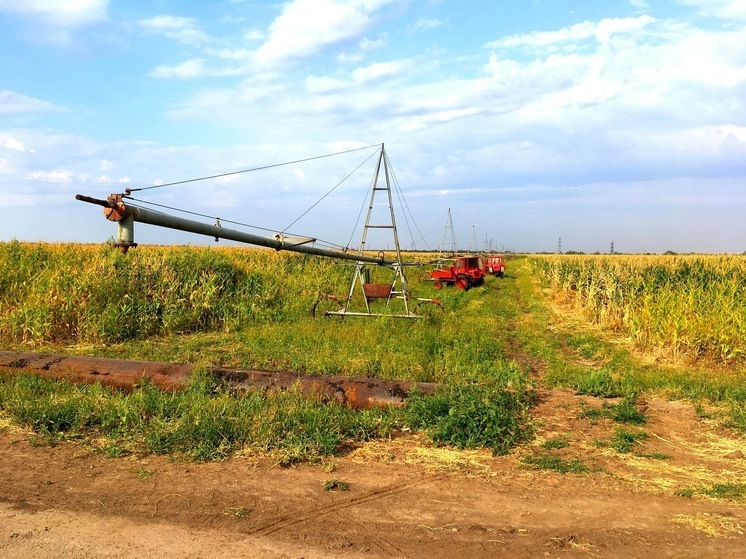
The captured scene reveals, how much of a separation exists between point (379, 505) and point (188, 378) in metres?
3.86

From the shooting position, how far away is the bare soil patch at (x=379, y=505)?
3715 mm

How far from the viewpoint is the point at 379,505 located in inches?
171

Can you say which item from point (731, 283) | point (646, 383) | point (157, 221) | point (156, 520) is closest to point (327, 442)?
point (156, 520)

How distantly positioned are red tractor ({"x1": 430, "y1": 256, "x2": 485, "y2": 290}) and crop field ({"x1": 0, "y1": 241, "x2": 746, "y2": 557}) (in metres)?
13.7

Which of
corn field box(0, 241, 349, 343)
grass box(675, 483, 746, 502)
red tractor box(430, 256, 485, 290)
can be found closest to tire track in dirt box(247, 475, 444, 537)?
grass box(675, 483, 746, 502)

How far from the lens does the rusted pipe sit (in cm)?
680

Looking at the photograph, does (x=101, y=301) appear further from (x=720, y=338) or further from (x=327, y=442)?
(x=720, y=338)

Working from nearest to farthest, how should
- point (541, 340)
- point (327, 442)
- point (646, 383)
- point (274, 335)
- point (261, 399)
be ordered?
point (327, 442), point (261, 399), point (646, 383), point (274, 335), point (541, 340)

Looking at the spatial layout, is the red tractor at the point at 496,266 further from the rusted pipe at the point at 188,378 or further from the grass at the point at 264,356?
the rusted pipe at the point at 188,378

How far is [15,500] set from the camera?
441 centimetres

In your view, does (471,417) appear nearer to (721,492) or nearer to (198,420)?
(721,492)

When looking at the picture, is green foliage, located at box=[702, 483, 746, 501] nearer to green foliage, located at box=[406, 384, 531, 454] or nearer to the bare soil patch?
the bare soil patch

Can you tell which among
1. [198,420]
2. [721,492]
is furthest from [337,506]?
[721,492]

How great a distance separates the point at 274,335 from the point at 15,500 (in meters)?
7.50
